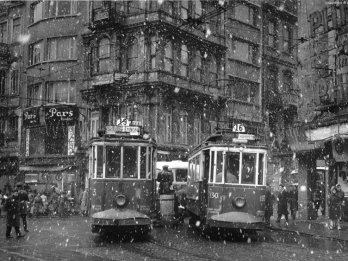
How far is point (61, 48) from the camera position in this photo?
3812 centimetres

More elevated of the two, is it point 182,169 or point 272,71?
point 272,71

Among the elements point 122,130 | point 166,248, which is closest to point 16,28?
point 122,130

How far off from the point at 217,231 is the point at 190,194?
2.77 meters

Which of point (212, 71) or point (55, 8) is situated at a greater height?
point (55, 8)

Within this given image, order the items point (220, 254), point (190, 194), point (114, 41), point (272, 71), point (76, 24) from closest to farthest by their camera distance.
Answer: point (220, 254)
point (190, 194)
point (114, 41)
point (76, 24)
point (272, 71)

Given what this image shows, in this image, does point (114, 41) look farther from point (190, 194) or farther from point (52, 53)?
point (190, 194)

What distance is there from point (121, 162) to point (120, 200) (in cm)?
111

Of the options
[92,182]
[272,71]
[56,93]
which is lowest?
[92,182]

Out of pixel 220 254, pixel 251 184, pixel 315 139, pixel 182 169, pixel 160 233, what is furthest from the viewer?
pixel 182 169

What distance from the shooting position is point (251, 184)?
15867 mm

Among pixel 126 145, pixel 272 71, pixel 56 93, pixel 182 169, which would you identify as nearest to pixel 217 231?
pixel 126 145

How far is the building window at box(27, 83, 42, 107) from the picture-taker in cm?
3866

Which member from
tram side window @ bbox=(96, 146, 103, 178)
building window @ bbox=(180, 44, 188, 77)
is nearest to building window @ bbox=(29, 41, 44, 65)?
building window @ bbox=(180, 44, 188, 77)

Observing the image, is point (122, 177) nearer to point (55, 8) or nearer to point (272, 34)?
point (55, 8)
